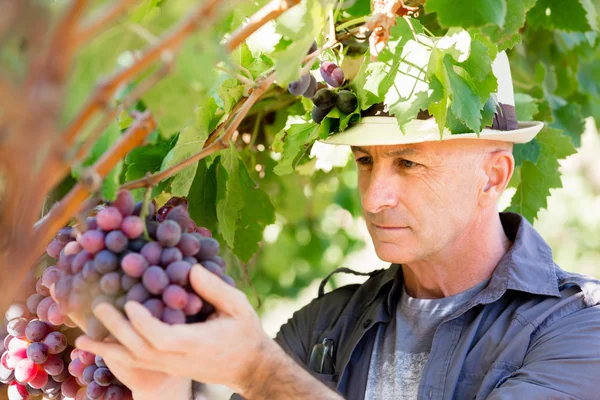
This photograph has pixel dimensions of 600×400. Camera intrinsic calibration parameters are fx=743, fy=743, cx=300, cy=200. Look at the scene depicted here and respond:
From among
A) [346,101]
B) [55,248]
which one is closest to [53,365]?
[55,248]

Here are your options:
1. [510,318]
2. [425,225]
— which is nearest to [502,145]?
[425,225]

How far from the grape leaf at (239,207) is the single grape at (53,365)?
52 centimetres

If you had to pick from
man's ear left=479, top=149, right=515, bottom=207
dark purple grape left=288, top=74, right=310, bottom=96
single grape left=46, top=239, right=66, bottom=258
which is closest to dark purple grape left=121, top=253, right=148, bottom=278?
single grape left=46, top=239, right=66, bottom=258

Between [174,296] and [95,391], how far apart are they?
33 cm

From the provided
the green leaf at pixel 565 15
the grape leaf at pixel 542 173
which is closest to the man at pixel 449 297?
the grape leaf at pixel 542 173

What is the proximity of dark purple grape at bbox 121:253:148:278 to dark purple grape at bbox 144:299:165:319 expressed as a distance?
4cm

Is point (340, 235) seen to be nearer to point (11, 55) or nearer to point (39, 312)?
point (39, 312)

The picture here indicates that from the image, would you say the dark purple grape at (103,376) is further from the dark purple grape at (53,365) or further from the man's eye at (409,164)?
the man's eye at (409,164)

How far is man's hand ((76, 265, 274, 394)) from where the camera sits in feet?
3.02

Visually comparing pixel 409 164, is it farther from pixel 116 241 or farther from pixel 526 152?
pixel 116 241

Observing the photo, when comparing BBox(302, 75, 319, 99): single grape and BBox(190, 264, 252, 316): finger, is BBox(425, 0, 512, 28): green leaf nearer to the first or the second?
BBox(302, 75, 319, 99): single grape

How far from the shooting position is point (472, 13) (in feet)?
3.79

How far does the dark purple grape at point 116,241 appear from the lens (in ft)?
3.14

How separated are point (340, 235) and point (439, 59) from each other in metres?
2.22
